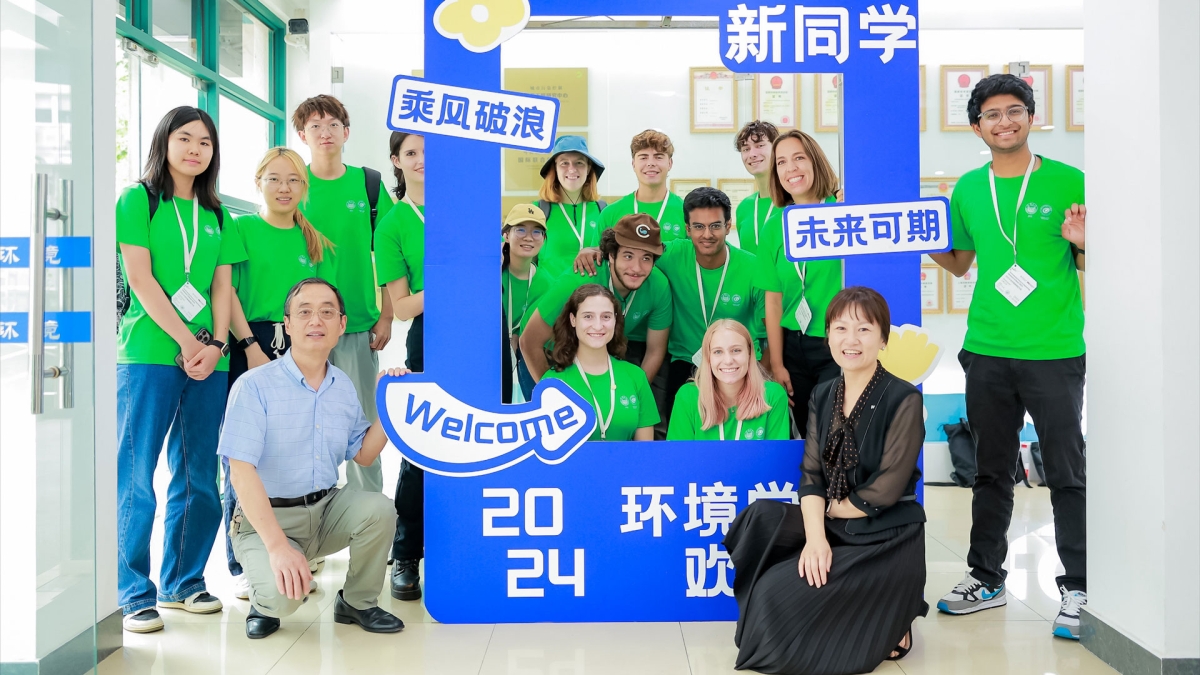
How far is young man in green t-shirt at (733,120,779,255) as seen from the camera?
393 cm

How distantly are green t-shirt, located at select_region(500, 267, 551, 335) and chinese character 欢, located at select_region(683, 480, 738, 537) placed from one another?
103cm

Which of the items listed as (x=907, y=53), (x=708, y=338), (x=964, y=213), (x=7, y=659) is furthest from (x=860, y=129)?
(x=7, y=659)

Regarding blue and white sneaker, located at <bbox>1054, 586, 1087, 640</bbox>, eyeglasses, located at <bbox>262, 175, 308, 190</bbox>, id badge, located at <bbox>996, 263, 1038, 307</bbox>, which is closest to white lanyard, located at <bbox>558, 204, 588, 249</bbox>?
eyeglasses, located at <bbox>262, 175, 308, 190</bbox>

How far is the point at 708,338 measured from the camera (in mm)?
3039

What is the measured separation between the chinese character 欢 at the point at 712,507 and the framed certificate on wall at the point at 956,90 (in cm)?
358

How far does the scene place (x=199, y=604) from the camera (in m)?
3.10

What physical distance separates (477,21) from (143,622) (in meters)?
2.08

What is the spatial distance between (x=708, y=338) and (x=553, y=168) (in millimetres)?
1165

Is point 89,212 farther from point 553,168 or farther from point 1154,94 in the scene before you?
point 1154,94

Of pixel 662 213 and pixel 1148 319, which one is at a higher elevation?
pixel 662 213

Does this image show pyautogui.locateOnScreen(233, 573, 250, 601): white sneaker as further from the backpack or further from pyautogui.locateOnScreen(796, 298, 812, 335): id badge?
pyautogui.locateOnScreen(796, 298, 812, 335): id badge

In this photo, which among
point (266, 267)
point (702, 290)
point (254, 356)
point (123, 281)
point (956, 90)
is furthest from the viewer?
point (956, 90)

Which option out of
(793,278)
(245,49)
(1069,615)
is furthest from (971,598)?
(245,49)

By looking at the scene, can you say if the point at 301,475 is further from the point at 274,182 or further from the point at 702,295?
the point at 702,295
